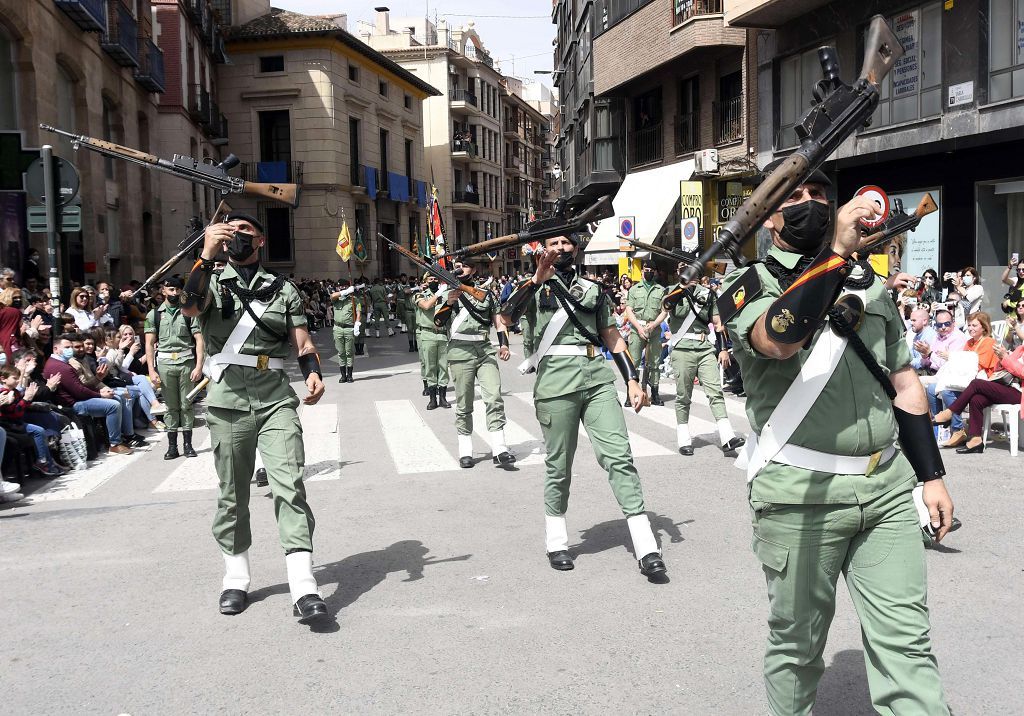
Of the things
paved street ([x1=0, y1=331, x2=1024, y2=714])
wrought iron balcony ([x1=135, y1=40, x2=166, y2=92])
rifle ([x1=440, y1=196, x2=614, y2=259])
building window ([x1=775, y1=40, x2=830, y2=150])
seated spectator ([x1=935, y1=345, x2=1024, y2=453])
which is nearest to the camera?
paved street ([x1=0, y1=331, x2=1024, y2=714])

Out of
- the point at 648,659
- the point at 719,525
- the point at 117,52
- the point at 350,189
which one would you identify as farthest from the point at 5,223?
the point at 350,189

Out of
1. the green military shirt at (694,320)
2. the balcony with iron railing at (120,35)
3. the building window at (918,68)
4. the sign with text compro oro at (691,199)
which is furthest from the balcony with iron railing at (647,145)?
the green military shirt at (694,320)

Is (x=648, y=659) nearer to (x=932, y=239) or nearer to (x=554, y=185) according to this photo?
(x=932, y=239)

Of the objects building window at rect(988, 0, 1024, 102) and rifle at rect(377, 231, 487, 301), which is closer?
rifle at rect(377, 231, 487, 301)

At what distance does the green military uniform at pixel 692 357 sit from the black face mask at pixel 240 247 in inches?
207

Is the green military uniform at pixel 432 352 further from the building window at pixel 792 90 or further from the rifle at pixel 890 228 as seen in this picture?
the building window at pixel 792 90

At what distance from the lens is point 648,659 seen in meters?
4.23

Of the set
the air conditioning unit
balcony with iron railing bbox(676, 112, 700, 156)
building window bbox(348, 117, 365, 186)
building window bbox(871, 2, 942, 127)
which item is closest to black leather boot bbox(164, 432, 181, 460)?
building window bbox(871, 2, 942, 127)

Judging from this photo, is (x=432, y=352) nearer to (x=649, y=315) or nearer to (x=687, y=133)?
(x=649, y=315)

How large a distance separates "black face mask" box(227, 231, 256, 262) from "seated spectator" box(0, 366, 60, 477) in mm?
4345

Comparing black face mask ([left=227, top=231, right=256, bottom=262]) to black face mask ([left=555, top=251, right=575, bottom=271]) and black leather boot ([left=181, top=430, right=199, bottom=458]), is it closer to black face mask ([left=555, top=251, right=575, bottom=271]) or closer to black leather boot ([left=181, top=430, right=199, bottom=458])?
black face mask ([left=555, top=251, right=575, bottom=271])

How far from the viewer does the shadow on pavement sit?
12.1 ft

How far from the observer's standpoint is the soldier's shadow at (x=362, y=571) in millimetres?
5270

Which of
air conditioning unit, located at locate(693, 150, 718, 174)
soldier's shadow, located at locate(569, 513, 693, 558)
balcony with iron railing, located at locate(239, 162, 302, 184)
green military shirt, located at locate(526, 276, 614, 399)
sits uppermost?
balcony with iron railing, located at locate(239, 162, 302, 184)
